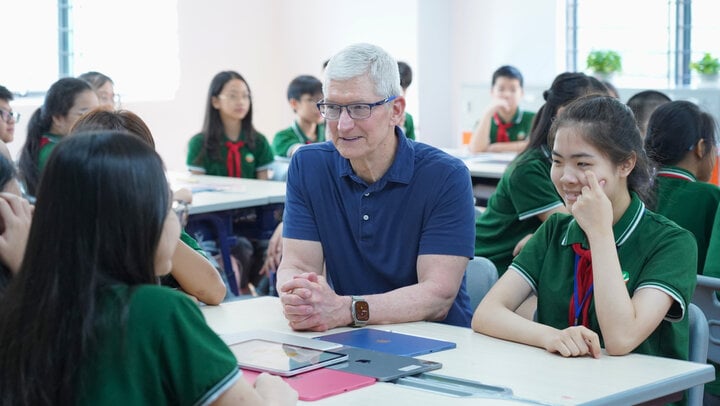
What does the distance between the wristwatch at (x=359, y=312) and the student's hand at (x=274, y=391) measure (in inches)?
24.9

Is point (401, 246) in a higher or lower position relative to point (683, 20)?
lower

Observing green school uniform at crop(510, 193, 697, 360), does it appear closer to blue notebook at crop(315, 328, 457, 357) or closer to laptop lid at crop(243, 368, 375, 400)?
blue notebook at crop(315, 328, 457, 357)

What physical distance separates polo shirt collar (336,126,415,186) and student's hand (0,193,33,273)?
1056mm

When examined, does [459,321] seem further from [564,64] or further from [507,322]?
[564,64]

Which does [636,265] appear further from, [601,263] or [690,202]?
[690,202]

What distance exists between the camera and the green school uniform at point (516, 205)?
11.3ft

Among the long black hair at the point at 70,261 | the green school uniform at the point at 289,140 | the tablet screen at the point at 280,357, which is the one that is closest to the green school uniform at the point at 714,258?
the tablet screen at the point at 280,357

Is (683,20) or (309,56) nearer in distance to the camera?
(683,20)

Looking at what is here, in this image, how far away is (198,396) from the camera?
1.40 meters

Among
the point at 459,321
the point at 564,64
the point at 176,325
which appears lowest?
the point at 459,321

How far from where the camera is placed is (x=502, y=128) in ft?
22.8

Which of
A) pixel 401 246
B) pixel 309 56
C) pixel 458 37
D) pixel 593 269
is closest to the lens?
pixel 593 269

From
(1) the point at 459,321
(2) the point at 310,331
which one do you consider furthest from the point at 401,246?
(2) the point at 310,331

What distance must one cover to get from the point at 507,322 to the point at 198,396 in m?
0.96
